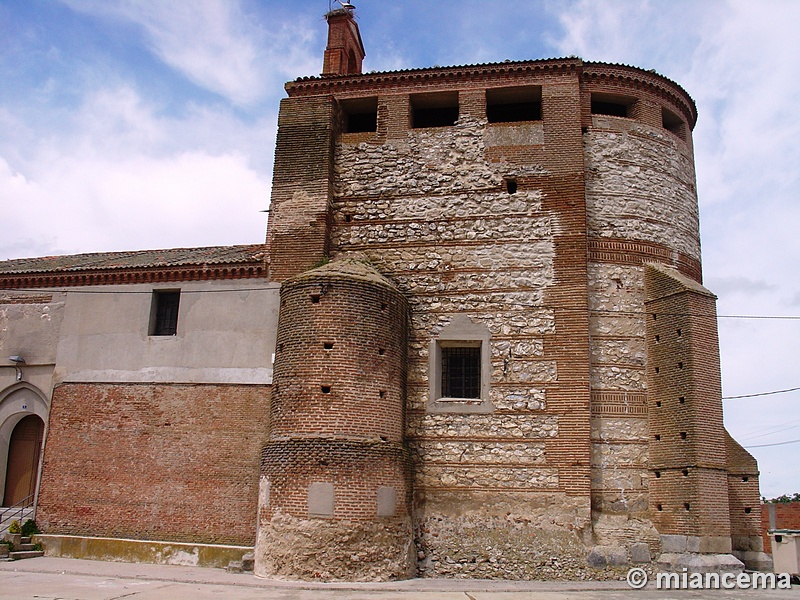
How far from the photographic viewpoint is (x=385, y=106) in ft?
57.5

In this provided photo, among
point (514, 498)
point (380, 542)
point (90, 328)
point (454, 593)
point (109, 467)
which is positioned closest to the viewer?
point (454, 593)

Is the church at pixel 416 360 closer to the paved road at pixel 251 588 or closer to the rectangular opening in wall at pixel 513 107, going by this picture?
the rectangular opening in wall at pixel 513 107

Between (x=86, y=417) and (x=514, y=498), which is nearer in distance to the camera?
(x=514, y=498)

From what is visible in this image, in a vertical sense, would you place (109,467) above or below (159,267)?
below

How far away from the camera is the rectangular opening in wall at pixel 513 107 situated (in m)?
17.5

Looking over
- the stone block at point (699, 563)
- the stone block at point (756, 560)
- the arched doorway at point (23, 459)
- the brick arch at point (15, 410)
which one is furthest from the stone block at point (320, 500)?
the stone block at point (756, 560)

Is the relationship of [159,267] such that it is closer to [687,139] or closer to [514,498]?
[514,498]

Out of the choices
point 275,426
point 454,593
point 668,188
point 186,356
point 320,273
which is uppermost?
point 668,188

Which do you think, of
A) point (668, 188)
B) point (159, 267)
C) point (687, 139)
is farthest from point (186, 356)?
point (687, 139)

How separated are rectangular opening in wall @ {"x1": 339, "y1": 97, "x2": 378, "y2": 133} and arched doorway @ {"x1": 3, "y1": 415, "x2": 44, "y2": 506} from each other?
1011 cm

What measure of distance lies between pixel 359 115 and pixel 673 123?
7.58 m

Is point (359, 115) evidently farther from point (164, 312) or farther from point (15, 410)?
point (15, 410)

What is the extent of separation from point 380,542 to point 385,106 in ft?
31.6

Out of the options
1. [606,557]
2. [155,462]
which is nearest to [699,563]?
[606,557]
